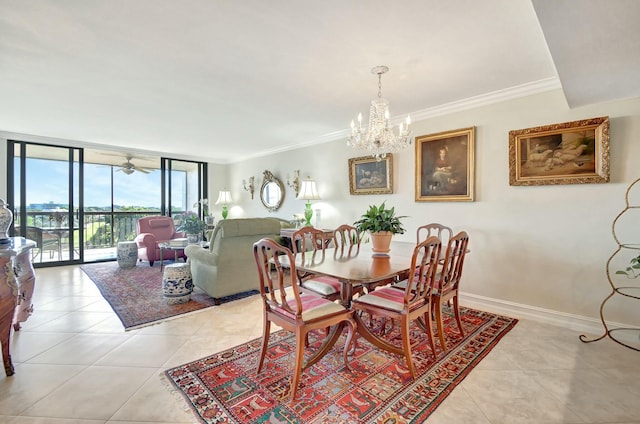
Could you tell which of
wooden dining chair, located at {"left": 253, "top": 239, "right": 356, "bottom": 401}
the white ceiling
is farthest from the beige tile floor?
the white ceiling

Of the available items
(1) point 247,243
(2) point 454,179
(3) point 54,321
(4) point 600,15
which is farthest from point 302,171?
(4) point 600,15

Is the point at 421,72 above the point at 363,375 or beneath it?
above

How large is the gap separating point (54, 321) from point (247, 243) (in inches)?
78.6

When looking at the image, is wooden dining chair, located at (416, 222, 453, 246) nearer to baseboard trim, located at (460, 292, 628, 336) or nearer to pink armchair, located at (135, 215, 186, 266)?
baseboard trim, located at (460, 292, 628, 336)

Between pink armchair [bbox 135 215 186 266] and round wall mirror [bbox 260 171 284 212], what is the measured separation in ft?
6.46

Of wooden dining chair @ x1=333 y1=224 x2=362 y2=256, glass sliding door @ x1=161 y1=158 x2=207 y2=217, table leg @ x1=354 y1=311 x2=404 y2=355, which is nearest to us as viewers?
table leg @ x1=354 y1=311 x2=404 y2=355

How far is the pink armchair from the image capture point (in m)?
5.41

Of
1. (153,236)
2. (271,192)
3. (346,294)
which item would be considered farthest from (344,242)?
(153,236)

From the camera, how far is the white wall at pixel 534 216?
8.47 feet

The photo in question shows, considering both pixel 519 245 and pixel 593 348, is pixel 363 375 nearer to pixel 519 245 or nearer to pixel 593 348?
pixel 593 348

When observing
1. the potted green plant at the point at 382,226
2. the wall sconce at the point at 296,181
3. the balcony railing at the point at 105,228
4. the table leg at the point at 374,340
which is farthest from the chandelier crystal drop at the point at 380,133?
the balcony railing at the point at 105,228

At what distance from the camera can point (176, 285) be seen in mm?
3373

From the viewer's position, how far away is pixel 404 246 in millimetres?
3150

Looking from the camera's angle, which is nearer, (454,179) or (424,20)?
(424,20)
